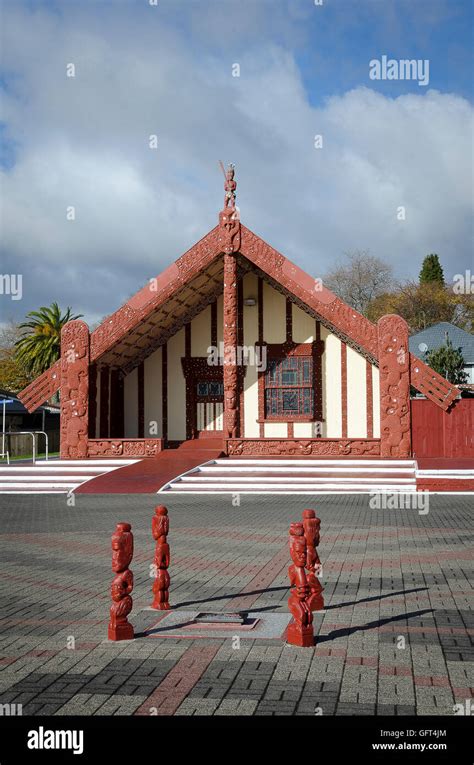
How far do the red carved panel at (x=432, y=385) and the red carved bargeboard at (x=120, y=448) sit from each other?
26.3ft

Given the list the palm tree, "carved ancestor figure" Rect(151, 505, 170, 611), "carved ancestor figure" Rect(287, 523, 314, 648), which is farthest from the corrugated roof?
"carved ancestor figure" Rect(287, 523, 314, 648)

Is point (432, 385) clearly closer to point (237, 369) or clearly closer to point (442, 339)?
point (237, 369)

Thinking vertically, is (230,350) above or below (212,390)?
above

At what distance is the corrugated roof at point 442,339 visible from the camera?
5597cm

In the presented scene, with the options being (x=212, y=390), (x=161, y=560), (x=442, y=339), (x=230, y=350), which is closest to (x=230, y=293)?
(x=230, y=350)

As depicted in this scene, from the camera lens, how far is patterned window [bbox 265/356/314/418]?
88.8ft

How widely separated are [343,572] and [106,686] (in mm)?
4407

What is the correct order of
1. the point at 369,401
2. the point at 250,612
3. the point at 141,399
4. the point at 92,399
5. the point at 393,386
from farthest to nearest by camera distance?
the point at 141,399
the point at 369,401
the point at 92,399
the point at 393,386
the point at 250,612

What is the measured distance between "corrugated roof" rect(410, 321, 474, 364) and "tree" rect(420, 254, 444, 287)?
1340 cm

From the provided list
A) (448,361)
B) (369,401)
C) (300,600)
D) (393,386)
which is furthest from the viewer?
(448,361)

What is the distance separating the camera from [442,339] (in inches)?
2227

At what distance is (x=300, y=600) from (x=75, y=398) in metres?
19.1

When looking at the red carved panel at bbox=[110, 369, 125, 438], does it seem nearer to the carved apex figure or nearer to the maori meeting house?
the maori meeting house
